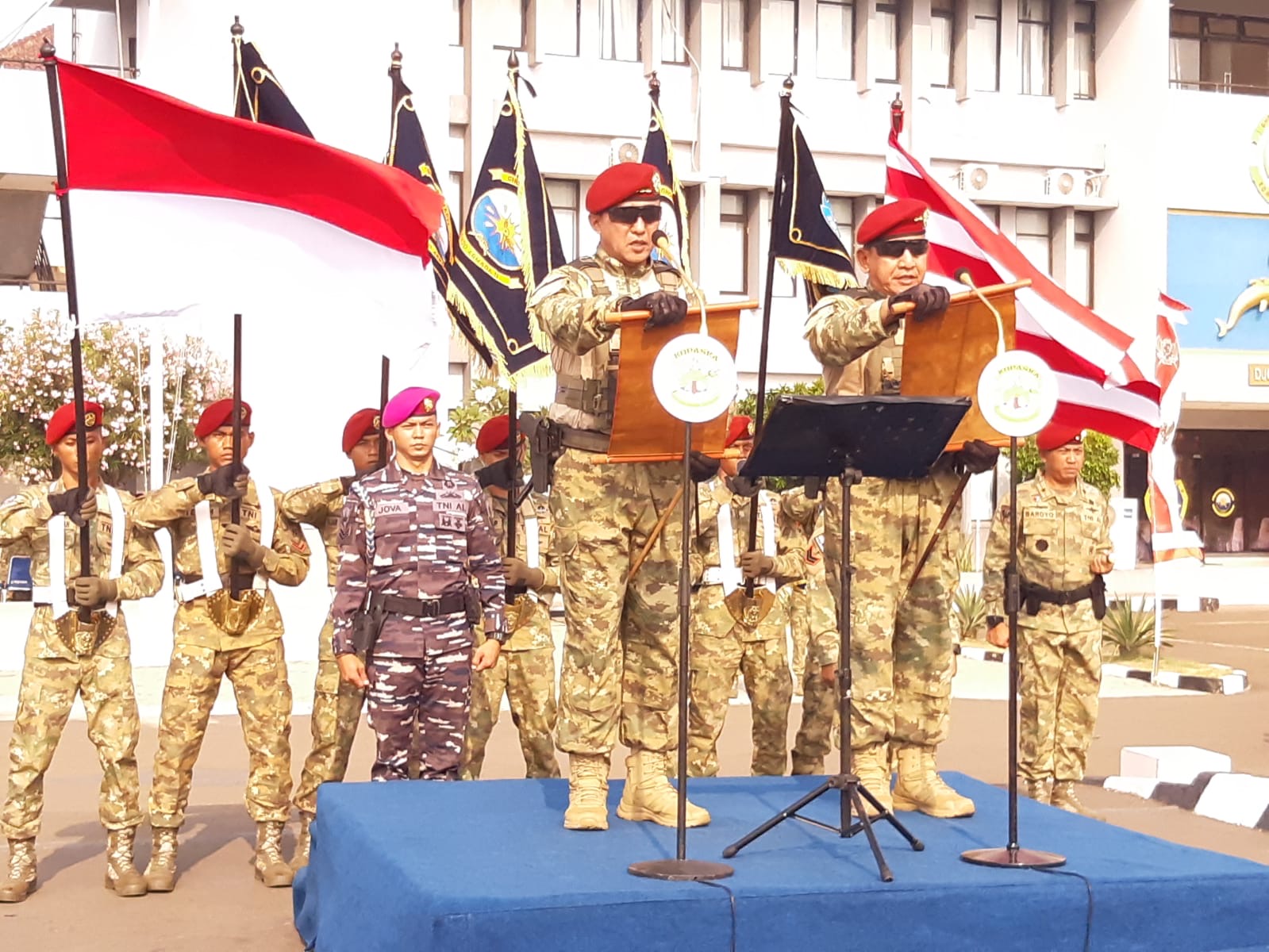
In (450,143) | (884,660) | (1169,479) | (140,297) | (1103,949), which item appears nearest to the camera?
(1103,949)

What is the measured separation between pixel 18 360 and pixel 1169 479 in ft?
89.3

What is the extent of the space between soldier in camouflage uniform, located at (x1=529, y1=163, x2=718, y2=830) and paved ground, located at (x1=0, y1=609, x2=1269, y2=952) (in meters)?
1.49

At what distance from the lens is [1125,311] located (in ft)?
128

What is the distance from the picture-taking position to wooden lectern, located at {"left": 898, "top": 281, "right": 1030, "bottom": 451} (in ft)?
21.1

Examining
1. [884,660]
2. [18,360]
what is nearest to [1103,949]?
[884,660]

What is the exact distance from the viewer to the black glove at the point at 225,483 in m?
8.17

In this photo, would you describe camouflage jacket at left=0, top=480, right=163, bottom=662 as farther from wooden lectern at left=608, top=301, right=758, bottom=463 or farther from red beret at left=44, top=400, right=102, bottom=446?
wooden lectern at left=608, top=301, right=758, bottom=463

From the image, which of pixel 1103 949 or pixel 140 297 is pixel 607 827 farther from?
pixel 140 297

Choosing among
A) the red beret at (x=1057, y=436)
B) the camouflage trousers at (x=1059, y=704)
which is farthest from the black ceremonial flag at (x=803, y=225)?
the camouflage trousers at (x=1059, y=704)

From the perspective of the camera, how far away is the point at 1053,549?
9.77m

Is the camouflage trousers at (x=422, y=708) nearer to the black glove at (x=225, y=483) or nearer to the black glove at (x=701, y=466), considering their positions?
the black glove at (x=225, y=483)

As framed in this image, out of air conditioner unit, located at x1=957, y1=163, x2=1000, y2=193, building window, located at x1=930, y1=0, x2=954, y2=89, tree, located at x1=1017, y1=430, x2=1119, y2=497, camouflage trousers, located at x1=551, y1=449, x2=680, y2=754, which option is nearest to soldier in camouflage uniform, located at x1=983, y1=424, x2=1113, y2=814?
camouflage trousers, located at x1=551, y1=449, x2=680, y2=754

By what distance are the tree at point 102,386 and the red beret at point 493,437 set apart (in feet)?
88.1

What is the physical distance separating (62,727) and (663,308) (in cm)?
395
